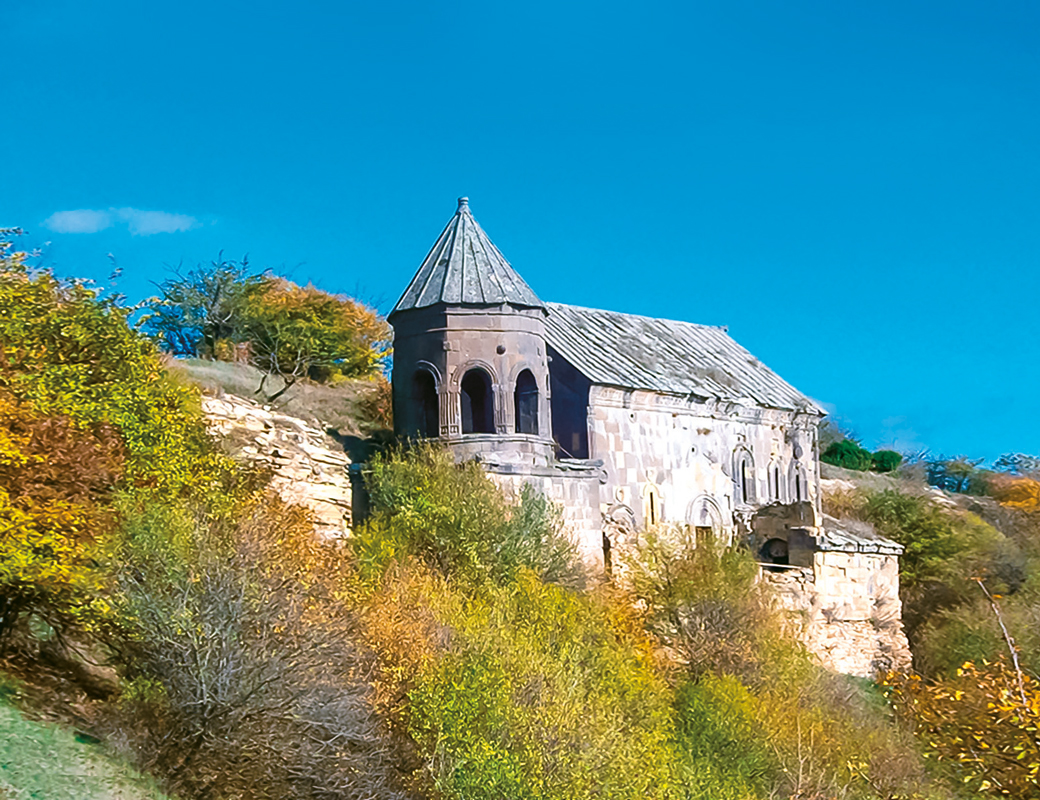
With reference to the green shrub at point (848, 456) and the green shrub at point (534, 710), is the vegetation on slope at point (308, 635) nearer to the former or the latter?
the green shrub at point (534, 710)

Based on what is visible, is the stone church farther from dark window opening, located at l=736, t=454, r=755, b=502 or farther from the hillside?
the hillside

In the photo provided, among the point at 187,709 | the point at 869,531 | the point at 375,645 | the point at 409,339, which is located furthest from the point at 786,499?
the point at 187,709

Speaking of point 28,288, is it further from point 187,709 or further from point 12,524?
point 187,709

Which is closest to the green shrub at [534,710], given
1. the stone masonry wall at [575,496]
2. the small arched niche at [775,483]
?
the stone masonry wall at [575,496]

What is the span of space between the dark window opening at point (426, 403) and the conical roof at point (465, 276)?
1157 mm

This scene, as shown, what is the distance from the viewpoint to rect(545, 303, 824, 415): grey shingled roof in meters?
24.3

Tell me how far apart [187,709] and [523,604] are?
530 centimetres

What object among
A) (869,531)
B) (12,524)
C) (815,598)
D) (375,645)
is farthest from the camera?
(869,531)

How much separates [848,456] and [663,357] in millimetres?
22133

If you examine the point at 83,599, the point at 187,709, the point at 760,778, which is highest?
the point at 83,599

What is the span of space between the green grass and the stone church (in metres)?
8.32

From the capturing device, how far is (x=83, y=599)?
43.6 feet

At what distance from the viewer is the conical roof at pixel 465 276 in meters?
20.7

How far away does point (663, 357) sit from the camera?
2677 cm
